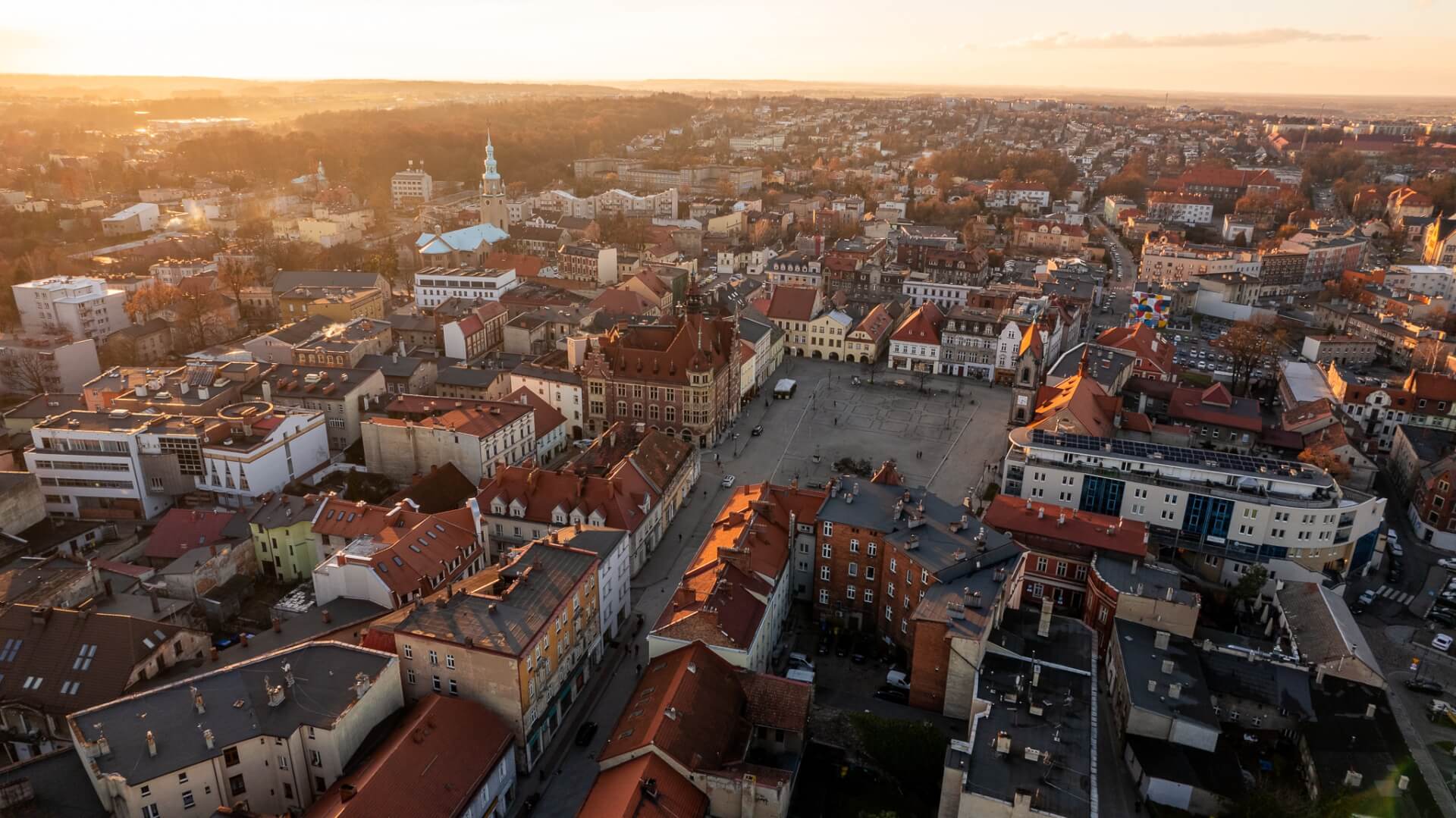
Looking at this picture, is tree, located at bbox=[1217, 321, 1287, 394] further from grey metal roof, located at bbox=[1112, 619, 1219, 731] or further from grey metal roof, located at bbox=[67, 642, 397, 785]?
grey metal roof, located at bbox=[67, 642, 397, 785]

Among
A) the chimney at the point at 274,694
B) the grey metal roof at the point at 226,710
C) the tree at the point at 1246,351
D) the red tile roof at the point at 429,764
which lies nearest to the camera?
the red tile roof at the point at 429,764

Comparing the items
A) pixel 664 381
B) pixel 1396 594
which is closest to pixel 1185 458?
pixel 1396 594

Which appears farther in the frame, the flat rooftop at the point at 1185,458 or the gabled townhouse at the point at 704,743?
the flat rooftop at the point at 1185,458

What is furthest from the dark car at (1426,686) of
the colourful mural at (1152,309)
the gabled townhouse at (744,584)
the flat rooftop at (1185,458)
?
the colourful mural at (1152,309)

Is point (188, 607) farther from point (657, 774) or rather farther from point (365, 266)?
point (365, 266)

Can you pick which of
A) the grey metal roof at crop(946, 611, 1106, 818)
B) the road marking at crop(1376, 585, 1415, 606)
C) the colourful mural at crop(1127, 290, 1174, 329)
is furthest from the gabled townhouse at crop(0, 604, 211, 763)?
the colourful mural at crop(1127, 290, 1174, 329)

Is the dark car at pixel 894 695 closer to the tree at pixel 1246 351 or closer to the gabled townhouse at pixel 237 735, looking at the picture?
the gabled townhouse at pixel 237 735

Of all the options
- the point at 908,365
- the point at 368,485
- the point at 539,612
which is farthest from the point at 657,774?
the point at 908,365
